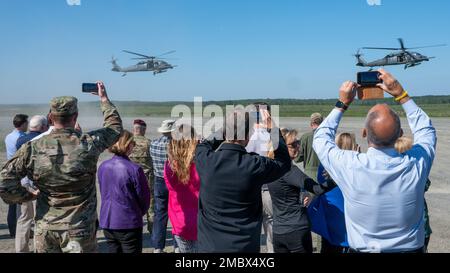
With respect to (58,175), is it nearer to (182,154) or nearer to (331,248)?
(182,154)

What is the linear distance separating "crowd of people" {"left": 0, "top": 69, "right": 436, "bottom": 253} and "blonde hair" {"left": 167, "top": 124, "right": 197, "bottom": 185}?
11mm

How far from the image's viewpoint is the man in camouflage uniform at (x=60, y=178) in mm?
3254

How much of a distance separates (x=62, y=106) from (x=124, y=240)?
184 centimetres

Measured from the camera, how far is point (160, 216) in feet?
19.0

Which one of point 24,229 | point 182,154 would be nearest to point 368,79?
point 182,154

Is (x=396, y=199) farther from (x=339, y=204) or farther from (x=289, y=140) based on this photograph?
(x=289, y=140)

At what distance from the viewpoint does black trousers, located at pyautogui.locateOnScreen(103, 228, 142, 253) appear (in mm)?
4488

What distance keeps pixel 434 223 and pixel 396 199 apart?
5.54m

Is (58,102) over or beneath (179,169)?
over

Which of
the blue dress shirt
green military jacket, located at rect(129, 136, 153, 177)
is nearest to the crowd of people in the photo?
green military jacket, located at rect(129, 136, 153, 177)

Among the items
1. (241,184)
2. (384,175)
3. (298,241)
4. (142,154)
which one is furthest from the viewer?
(142,154)

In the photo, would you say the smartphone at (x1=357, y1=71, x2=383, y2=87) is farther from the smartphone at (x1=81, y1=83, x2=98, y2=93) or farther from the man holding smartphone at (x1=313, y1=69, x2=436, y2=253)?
the smartphone at (x1=81, y1=83, x2=98, y2=93)

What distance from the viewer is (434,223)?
7.31 metres
